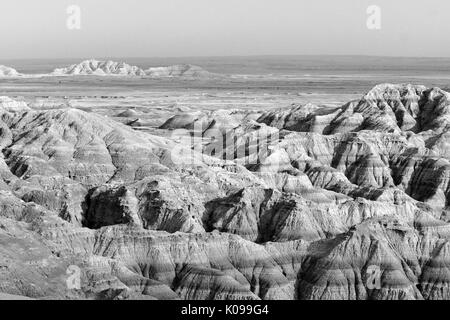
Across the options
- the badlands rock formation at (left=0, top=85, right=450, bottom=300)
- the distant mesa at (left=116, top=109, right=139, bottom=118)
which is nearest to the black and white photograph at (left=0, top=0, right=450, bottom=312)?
the badlands rock formation at (left=0, top=85, right=450, bottom=300)

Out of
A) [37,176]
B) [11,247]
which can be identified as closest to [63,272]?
[11,247]

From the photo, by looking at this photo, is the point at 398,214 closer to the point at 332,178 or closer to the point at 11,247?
the point at 332,178

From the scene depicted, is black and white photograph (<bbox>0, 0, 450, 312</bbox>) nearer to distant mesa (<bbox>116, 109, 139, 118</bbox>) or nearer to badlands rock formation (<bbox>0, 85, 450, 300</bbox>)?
badlands rock formation (<bbox>0, 85, 450, 300</bbox>)

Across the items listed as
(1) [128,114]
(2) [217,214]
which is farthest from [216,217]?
(1) [128,114]

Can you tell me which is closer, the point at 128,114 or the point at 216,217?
the point at 216,217

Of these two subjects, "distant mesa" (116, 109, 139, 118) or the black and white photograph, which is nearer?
the black and white photograph

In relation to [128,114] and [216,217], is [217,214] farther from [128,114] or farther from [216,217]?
[128,114]

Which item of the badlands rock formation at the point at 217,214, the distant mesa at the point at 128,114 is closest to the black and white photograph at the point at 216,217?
the badlands rock formation at the point at 217,214

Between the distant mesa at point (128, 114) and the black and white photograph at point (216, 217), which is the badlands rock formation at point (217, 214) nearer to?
the black and white photograph at point (216, 217)
